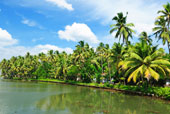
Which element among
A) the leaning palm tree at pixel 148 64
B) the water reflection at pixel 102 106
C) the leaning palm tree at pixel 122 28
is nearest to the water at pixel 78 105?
the water reflection at pixel 102 106

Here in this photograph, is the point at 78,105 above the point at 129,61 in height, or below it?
below

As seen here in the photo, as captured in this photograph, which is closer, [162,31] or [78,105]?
[78,105]

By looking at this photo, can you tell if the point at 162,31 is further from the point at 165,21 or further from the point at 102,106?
the point at 102,106

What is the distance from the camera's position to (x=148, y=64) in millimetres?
23938

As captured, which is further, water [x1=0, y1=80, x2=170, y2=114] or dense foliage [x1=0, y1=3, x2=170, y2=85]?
dense foliage [x1=0, y1=3, x2=170, y2=85]

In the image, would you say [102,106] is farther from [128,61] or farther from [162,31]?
[162,31]

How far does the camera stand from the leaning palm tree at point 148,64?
22016mm

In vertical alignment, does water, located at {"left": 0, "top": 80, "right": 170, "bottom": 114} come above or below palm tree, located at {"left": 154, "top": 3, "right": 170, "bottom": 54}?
below

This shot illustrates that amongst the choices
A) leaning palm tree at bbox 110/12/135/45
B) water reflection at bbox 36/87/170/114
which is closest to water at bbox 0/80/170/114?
water reflection at bbox 36/87/170/114

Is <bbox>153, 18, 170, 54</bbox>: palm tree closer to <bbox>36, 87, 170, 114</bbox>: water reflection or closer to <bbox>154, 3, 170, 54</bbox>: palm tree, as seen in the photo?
<bbox>154, 3, 170, 54</bbox>: palm tree

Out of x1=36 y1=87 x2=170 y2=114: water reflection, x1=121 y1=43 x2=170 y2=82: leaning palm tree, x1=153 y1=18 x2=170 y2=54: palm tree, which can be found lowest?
x1=36 y1=87 x2=170 y2=114: water reflection

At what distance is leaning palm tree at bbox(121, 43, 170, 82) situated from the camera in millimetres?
22016

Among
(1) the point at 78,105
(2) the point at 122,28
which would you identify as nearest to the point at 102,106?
(1) the point at 78,105

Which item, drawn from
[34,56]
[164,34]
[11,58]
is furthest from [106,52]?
[11,58]
